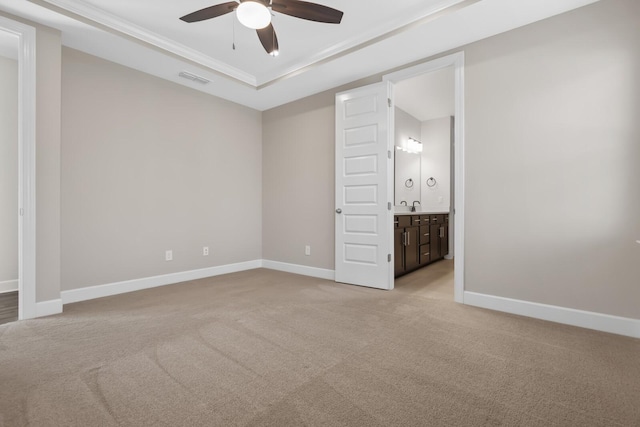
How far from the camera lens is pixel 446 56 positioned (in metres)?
3.11

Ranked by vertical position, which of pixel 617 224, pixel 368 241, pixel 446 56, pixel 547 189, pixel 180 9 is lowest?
pixel 368 241

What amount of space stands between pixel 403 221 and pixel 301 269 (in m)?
1.62

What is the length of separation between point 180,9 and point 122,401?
3011 millimetres

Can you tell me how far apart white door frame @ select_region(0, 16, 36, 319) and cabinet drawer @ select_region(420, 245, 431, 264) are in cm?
456

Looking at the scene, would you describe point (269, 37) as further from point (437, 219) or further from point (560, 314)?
point (437, 219)

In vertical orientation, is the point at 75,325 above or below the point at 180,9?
below

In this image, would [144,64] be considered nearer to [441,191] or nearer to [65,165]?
[65,165]

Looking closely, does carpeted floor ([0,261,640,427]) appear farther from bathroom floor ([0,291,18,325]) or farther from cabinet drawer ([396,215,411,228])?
cabinet drawer ([396,215,411,228])

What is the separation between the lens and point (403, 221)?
4.09 meters

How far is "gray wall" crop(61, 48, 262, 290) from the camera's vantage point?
3.13m

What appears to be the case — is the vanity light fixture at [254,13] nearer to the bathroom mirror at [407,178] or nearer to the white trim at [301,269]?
the white trim at [301,269]

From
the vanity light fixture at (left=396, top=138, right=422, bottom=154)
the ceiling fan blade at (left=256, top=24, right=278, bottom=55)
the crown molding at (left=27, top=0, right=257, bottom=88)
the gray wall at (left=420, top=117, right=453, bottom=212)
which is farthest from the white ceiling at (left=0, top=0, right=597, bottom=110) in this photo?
the gray wall at (left=420, top=117, right=453, bottom=212)

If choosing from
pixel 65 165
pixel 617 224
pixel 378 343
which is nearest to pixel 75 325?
pixel 65 165

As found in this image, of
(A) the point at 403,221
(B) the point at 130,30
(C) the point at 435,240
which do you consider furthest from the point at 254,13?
(C) the point at 435,240
